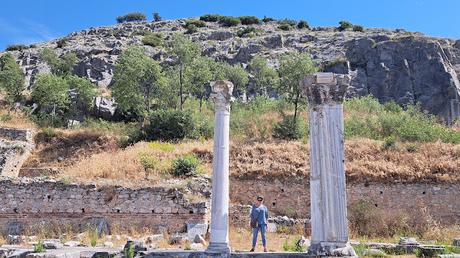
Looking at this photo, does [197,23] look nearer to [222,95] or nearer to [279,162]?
[279,162]

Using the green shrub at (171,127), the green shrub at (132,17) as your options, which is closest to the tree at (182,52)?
the green shrub at (171,127)

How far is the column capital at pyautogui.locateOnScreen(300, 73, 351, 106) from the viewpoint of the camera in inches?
434

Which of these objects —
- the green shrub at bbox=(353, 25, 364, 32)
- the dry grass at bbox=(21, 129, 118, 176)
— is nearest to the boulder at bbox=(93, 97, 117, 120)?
the dry grass at bbox=(21, 129, 118, 176)

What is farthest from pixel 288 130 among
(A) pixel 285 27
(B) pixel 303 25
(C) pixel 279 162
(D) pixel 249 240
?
(B) pixel 303 25

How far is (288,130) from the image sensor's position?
29.9m

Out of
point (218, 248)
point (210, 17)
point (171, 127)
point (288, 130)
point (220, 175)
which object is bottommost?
point (218, 248)

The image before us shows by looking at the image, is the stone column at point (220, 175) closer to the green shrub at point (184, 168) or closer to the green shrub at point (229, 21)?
the green shrub at point (184, 168)

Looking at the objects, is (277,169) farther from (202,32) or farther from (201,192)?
(202,32)

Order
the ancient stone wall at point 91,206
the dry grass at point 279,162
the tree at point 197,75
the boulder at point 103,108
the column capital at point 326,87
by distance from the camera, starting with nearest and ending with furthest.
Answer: the column capital at point 326,87 < the ancient stone wall at point 91,206 < the dry grass at point 279,162 < the tree at point 197,75 < the boulder at point 103,108

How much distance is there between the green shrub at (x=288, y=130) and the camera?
29.8m

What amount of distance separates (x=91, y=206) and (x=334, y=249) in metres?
12.3

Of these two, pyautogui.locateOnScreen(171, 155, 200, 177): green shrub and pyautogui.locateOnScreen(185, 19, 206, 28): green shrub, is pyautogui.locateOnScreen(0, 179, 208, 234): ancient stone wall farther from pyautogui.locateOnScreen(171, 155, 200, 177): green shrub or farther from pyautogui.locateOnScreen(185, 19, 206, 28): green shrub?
pyautogui.locateOnScreen(185, 19, 206, 28): green shrub

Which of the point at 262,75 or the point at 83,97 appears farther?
the point at 262,75

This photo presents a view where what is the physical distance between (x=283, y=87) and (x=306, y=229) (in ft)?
51.2
